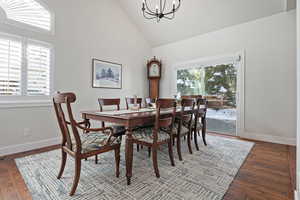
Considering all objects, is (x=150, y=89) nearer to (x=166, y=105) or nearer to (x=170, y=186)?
(x=166, y=105)

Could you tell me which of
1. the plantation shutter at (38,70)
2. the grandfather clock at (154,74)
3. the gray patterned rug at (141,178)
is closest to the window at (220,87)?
the grandfather clock at (154,74)

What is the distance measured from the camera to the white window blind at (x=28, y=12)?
237 cm

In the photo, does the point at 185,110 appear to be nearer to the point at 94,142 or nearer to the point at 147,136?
the point at 147,136

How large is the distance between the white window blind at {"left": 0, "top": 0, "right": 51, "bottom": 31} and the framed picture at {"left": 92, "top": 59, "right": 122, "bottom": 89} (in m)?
1.15

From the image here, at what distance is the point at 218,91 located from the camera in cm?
378

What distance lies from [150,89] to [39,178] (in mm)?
3749

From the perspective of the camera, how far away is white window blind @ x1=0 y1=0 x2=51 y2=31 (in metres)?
2.37

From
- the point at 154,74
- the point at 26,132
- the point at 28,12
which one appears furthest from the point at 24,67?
the point at 154,74

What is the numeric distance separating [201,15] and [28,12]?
141 inches

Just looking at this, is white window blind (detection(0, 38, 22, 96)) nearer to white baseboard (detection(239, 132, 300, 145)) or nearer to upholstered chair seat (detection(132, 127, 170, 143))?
upholstered chair seat (detection(132, 127, 170, 143))

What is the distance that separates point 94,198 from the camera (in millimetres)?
1329

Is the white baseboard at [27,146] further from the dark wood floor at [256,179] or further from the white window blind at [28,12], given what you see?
the white window blind at [28,12]

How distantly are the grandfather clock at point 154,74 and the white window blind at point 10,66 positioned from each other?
10.6 ft

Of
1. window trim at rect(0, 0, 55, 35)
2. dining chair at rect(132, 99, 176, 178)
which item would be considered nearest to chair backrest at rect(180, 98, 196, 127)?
dining chair at rect(132, 99, 176, 178)
